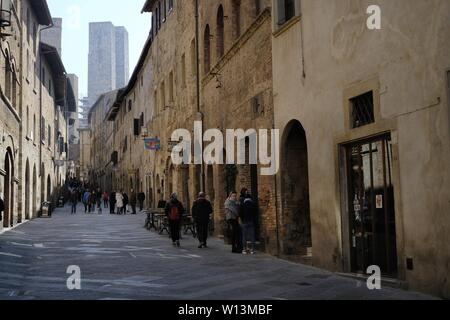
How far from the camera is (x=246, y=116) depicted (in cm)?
1582

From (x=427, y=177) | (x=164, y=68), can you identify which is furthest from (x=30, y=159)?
(x=427, y=177)

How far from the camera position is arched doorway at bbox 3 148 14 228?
21812 mm

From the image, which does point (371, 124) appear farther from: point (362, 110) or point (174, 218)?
point (174, 218)

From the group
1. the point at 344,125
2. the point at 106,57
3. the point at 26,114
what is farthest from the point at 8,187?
the point at 106,57

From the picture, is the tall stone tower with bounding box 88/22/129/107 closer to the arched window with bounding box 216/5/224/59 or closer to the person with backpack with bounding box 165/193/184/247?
the arched window with bounding box 216/5/224/59

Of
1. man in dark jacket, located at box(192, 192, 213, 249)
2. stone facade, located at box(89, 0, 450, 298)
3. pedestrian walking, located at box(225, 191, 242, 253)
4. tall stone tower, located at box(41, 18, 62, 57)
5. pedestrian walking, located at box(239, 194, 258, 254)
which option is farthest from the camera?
tall stone tower, located at box(41, 18, 62, 57)

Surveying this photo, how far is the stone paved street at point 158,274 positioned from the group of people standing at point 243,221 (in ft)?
1.54

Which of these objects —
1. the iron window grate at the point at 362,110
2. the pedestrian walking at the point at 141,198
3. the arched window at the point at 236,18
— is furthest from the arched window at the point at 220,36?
the pedestrian walking at the point at 141,198

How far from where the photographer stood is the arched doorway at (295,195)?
13172mm

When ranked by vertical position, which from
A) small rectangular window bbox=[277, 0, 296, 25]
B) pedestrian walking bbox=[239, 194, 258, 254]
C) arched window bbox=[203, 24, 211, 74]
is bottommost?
pedestrian walking bbox=[239, 194, 258, 254]

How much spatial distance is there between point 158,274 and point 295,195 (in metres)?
4.13

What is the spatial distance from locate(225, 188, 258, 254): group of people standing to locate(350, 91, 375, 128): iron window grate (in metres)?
4.61

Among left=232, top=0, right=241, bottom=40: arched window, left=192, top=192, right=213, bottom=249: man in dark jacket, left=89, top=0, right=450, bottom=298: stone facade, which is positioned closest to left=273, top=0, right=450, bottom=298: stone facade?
left=89, top=0, right=450, bottom=298: stone facade

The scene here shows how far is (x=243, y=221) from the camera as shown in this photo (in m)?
14.3
